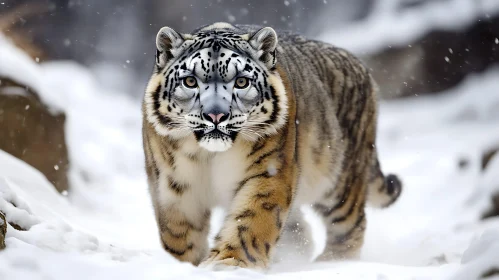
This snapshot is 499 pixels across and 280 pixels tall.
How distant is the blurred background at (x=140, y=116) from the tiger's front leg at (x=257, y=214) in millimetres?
568

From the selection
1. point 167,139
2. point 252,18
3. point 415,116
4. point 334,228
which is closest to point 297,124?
point 167,139

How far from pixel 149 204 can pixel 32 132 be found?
226 centimetres

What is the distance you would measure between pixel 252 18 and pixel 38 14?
14.0ft

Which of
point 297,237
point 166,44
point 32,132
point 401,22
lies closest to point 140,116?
point 401,22

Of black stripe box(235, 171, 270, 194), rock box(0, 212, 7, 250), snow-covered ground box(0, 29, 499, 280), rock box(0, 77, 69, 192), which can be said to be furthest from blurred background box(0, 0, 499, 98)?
rock box(0, 212, 7, 250)

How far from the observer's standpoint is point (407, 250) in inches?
280

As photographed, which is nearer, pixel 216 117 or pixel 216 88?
pixel 216 117

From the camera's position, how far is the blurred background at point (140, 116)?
6992 mm

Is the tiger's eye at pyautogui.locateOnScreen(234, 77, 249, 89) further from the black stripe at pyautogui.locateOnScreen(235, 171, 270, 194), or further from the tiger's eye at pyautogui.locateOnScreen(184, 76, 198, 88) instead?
the black stripe at pyautogui.locateOnScreen(235, 171, 270, 194)

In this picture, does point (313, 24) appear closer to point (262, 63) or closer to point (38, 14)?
point (38, 14)

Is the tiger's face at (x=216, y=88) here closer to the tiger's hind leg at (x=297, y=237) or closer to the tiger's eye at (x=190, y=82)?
the tiger's eye at (x=190, y=82)

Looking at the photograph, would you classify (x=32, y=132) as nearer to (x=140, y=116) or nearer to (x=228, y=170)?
(x=228, y=170)

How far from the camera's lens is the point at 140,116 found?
578 inches

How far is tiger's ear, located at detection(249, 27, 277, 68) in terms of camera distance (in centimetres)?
462
